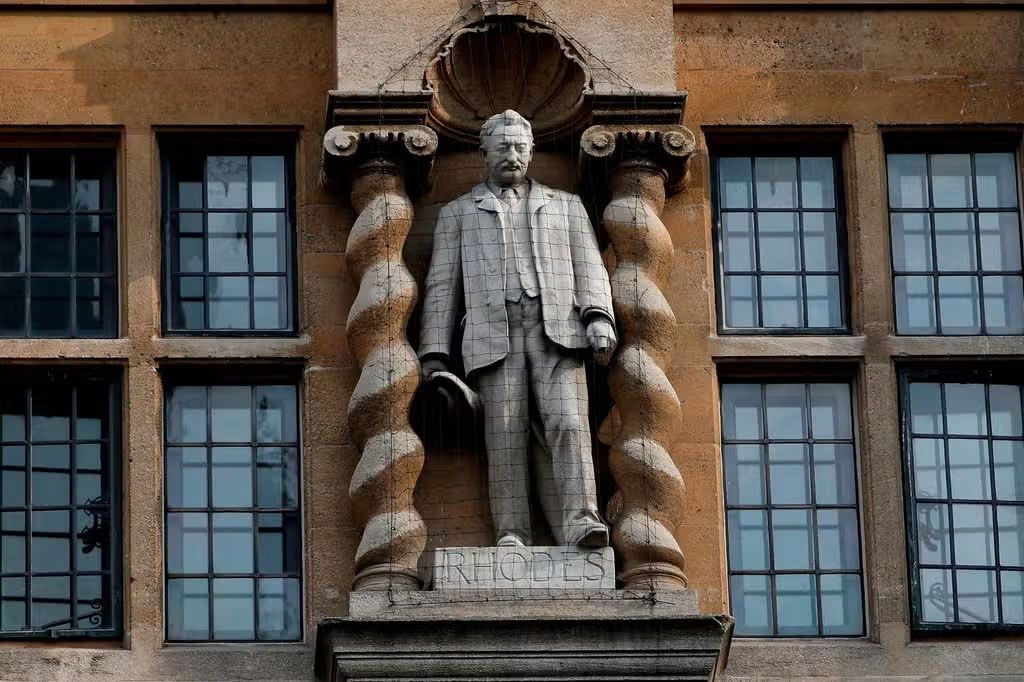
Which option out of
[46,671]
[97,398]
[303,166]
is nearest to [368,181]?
[303,166]

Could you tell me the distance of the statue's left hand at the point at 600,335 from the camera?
2119 cm

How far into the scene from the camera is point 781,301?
877 inches

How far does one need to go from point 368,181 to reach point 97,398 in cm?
196

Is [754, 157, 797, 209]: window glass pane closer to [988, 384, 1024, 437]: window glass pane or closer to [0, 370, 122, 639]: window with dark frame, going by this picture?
[988, 384, 1024, 437]: window glass pane

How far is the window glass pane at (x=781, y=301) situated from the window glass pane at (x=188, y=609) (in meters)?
3.60

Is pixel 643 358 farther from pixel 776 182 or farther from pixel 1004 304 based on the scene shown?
pixel 1004 304

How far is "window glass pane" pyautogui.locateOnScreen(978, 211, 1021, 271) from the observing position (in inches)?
883

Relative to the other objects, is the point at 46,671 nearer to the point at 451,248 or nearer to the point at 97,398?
the point at 97,398

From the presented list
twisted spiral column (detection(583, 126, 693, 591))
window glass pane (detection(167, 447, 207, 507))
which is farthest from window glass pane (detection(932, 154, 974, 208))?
window glass pane (detection(167, 447, 207, 507))

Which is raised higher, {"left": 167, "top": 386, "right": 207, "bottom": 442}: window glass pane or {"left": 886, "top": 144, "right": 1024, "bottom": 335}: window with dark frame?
{"left": 886, "top": 144, "right": 1024, "bottom": 335}: window with dark frame

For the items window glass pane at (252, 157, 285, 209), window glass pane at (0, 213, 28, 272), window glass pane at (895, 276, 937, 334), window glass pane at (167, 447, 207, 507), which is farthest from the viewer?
window glass pane at (252, 157, 285, 209)

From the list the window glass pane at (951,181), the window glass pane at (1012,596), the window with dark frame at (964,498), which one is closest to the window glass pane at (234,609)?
the window with dark frame at (964,498)

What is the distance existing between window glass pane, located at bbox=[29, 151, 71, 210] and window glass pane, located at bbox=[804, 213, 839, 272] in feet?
14.0

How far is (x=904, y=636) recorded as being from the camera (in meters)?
21.4
